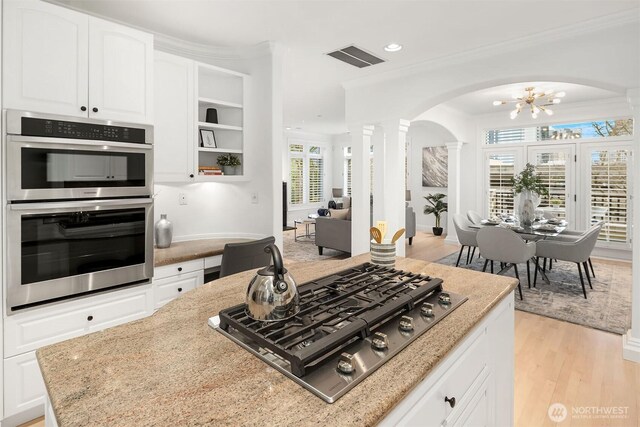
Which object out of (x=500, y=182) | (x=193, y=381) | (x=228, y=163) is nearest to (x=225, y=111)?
(x=228, y=163)

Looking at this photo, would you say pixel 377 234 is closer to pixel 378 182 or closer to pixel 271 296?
pixel 271 296

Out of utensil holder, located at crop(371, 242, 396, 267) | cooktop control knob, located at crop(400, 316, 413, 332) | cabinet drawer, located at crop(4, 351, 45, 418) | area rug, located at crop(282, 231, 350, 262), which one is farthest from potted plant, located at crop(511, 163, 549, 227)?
cabinet drawer, located at crop(4, 351, 45, 418)

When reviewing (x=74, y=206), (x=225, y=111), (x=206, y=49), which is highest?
(x=206, y=49)

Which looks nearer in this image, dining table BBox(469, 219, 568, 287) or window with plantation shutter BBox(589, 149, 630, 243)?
dining table BBox(469, 219, 568, 287)

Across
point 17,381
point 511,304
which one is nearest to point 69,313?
point 17,381

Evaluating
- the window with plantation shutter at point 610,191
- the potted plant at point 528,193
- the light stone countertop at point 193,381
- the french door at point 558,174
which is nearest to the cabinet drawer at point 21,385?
the light stone countertop at point 193,381

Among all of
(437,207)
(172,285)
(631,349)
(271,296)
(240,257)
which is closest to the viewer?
(271,296)

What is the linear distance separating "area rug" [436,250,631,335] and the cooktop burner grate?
2982 mm

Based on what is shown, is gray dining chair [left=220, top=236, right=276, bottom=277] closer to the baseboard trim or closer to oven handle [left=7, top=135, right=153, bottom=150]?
oven handle [left=7, top=135, right=153, bottom=150]

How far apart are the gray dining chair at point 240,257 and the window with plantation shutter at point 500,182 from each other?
6557 millimetres

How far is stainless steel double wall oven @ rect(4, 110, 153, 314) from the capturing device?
6.15 feet

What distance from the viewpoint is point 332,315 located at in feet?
3.74

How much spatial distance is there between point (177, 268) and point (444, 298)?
203 centimetres

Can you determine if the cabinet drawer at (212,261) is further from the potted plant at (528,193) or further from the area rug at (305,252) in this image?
the potted plant at (528,193)
